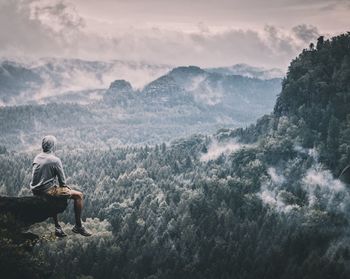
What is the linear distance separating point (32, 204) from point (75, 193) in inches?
119

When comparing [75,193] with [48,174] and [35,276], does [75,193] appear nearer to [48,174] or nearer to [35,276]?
[48,174]

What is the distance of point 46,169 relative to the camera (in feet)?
124

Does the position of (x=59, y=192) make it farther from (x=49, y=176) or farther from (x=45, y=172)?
(x=45, y=172)

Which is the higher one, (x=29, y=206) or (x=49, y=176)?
(x=49, y=176)

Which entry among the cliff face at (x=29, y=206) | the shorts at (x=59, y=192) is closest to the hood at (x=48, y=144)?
the shorts at (x=59, y=192)

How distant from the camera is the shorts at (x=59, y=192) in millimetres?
37562

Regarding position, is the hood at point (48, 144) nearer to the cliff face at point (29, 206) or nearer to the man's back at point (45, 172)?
the man's back at point (45, 172)

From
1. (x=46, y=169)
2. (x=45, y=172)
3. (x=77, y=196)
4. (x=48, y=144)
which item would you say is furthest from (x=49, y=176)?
(x=77, y=196)

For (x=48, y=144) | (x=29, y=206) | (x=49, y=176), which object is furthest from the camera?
(x=49, y=176)

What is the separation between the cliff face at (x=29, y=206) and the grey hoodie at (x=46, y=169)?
2.76 ft

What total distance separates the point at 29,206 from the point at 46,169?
277 cm

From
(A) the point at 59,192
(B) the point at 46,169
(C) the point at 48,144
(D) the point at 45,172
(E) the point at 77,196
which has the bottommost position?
(E) the point at 77,196

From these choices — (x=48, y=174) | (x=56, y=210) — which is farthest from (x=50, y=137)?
(x=56, y=210)

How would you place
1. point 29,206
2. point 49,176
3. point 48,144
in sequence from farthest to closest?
1. point 49,176
2. point 48,144
3. point 29,206
